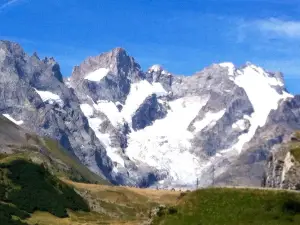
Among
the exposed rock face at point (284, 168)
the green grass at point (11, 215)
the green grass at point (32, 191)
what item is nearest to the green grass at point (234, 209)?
the exposed rock face at point (284, 168)

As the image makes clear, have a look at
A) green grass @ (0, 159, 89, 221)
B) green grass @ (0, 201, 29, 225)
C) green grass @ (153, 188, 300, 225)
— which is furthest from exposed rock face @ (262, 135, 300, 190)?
green grass @ (0, 159, 89, 221)

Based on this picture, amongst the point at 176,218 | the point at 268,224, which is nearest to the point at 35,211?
the point at 176,218

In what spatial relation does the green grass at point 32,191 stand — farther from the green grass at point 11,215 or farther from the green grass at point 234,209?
the green grass at point 234,209

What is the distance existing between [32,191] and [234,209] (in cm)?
9818

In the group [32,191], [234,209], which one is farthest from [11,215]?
[234,209]

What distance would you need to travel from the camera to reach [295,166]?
9019cm

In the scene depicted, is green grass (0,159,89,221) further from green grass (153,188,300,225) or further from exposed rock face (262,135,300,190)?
green grass (153,188,300,225)

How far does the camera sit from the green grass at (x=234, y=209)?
251ft

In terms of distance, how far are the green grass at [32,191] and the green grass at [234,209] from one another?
3070 inches

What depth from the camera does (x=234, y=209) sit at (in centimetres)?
7862

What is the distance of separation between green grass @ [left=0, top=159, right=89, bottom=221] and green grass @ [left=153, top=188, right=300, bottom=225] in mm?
77969

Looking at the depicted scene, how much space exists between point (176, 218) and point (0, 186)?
90.2m

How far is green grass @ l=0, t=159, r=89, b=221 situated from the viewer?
160500 millimetres

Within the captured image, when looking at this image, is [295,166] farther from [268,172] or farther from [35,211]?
[35,211]
